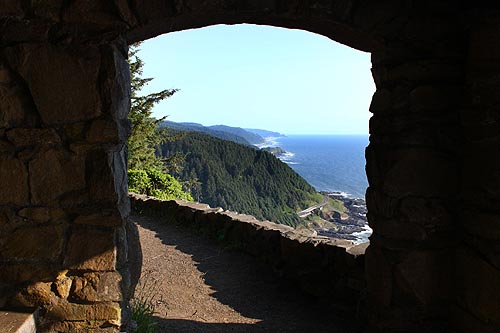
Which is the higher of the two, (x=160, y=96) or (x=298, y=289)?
(x=160, y=96)

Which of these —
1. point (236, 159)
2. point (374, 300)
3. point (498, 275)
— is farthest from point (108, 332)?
point (236, 159)

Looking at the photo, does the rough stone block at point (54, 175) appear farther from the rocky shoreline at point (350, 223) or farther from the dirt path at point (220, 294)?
the rocky shoreline at point (350, 223)

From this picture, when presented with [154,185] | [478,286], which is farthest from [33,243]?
[154,185]

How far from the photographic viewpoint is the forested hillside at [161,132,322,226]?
95.5 ft

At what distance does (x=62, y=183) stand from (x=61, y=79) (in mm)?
553

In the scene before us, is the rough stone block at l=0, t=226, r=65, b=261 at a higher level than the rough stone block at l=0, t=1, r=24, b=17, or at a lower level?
lower

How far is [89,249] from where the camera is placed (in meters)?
2.14

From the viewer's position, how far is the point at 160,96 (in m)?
→ 15.1

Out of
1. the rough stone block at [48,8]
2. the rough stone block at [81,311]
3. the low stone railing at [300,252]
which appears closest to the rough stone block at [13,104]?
the rough stone block at [48,8]

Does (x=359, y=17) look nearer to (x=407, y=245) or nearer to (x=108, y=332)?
(x=407, y=245)

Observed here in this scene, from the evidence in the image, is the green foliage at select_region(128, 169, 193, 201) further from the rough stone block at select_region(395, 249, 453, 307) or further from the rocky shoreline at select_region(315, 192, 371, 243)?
the rocky shoreline at select_region(315, 192, 371, 243)

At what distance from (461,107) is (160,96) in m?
13.8

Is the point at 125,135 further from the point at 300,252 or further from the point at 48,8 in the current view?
the point at 300,252

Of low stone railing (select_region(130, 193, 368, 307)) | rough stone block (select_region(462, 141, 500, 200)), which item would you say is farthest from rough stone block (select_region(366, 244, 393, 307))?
low stone railing (select_region(130, 193, 368, 307))
